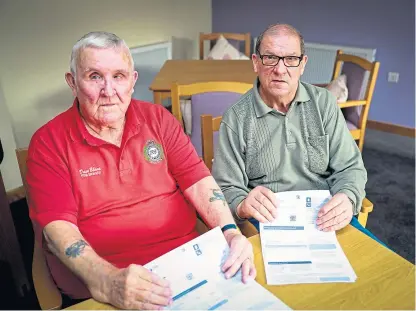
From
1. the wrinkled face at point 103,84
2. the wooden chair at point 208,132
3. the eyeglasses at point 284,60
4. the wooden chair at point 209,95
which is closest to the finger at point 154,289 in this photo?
the wrinkled face at point 103,84

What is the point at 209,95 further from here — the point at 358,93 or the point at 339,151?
the point at 358,93

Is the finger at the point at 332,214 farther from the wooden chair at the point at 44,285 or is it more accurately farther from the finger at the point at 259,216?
the wooden chair at the point at 44,285

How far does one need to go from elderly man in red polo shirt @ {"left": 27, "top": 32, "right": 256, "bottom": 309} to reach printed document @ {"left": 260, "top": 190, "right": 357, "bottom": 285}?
0.24 ft

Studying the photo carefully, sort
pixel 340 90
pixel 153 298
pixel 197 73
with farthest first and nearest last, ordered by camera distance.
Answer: pixel 197 73
pixel 340 90
pixel 153 298

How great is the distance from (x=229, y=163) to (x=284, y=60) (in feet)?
1.37

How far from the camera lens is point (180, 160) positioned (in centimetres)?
129

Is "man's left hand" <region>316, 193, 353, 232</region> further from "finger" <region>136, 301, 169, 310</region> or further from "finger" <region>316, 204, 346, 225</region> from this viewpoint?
"finger" <region>136, 301, 169, 310</region>

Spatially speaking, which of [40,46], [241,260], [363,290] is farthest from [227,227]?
[40,46]

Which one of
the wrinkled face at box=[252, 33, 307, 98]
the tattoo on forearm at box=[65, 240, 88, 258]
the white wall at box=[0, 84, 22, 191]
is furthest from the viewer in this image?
the white wall at box=[0, 84, 22, 191]

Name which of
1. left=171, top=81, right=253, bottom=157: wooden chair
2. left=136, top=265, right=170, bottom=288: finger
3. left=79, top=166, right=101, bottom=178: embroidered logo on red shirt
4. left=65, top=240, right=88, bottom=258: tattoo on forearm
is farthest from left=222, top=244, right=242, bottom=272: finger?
left=171, top=81, right=253, bottom=157: wooden chair

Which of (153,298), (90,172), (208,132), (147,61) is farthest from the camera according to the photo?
(147,61)

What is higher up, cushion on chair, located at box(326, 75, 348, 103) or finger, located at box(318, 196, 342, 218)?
finger, located at box(318, 196, 342, 218)

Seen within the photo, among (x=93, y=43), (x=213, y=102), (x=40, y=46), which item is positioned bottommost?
(x=213, y=102)

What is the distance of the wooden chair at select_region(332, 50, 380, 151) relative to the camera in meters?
2.58
